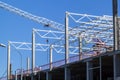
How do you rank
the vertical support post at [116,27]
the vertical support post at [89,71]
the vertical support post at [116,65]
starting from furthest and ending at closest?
the vertical support post at [89,71] < the vertical support post at [116,65] < the vertical support post at [116,27]

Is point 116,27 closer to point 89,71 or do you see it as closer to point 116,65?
point 116,65

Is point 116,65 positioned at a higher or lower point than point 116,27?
lower

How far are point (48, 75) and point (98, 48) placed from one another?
1260cm

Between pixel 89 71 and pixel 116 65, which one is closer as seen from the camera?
pixel 116 65

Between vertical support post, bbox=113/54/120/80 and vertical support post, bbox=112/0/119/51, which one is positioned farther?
vertical support post, bbox=113/54/120/80

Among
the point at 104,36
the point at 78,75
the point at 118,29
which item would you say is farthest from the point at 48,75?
the point at 118,29

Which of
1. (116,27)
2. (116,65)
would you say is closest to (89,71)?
(116,65)

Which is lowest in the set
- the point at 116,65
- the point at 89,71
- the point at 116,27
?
the point at 89,71

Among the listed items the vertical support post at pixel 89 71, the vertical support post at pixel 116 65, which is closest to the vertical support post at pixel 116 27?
the vertical support post at pixel 116 65

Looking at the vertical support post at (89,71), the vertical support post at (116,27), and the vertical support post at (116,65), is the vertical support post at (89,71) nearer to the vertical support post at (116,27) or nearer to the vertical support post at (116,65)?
the vertical support post at (116,65)

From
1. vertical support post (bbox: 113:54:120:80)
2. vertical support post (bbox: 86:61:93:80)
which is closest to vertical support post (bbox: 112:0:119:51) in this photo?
vertical support post (bbox: 113:54:120:80)

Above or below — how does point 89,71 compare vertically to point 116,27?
below

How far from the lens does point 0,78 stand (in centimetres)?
9475

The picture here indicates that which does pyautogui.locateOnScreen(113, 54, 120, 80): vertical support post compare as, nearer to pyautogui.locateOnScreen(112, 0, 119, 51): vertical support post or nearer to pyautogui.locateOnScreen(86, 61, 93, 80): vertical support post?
pyautogui.locateOnScreen(112, 0, 119, 51): vertical support post
